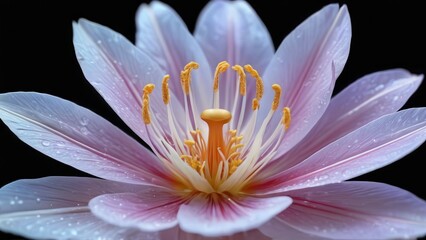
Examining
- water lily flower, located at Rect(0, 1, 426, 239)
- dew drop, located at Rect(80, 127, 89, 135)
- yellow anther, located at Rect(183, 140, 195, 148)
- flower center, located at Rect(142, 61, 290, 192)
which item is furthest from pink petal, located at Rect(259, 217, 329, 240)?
dew drop, located at Rect(80, 127, 89, 135)

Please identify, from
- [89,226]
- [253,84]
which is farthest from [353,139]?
[89,226]

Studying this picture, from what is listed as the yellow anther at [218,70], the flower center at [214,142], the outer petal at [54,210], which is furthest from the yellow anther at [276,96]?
the outer petal at [54,210]

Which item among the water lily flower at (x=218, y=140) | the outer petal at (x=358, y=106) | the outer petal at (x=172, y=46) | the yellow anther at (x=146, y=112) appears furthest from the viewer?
the outer petal at (x=172, y=46)

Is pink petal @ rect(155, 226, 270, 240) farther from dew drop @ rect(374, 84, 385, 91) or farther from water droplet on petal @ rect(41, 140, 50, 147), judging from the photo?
dew drop @ rect(374, 84, 385, 91)

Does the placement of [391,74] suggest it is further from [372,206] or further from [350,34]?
[372,206]

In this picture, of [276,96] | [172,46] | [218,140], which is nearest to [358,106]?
[276,96]

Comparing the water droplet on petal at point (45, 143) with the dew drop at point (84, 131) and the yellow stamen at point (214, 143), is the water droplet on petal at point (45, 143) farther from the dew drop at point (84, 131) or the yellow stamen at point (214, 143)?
the yellow stamen at point (214, 143)
